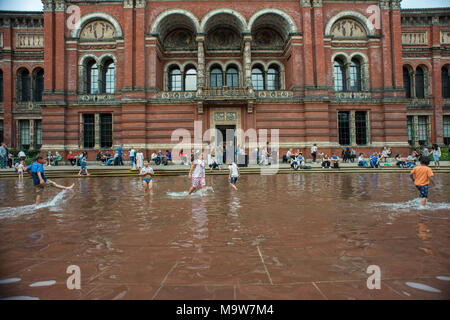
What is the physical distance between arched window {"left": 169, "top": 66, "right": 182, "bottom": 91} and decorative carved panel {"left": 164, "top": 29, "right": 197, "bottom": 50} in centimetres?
211

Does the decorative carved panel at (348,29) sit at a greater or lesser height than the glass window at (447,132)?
greater

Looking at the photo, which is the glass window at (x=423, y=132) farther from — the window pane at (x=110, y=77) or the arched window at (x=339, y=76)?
the window pane at (x=110, y=77)

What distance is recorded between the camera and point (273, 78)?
A: 89.4 ft

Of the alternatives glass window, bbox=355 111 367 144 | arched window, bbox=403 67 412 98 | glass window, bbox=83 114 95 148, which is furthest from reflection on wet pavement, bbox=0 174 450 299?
arched window, bbox=403 67 412 98

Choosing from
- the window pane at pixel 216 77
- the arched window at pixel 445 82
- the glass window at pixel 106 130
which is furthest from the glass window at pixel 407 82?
the glass window at pixel 106 130

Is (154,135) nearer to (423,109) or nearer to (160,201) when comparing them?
(160,201)

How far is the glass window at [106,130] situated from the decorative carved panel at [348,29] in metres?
21.8

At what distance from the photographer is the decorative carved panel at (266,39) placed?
88.0ft

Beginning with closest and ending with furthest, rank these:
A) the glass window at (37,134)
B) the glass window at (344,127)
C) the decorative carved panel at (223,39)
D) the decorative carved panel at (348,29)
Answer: the decorative carved panel at (348,29), the glass window at (344,127), the decorative carved panel at (223,39), the glass window at (37,134)

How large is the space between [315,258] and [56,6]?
97.2 feet

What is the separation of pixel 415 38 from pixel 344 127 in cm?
1349

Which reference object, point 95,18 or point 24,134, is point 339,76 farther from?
point 24,134

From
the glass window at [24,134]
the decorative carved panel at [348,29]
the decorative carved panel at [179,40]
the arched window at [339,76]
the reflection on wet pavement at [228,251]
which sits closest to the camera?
the reflection on wet pavement at [228,251]
